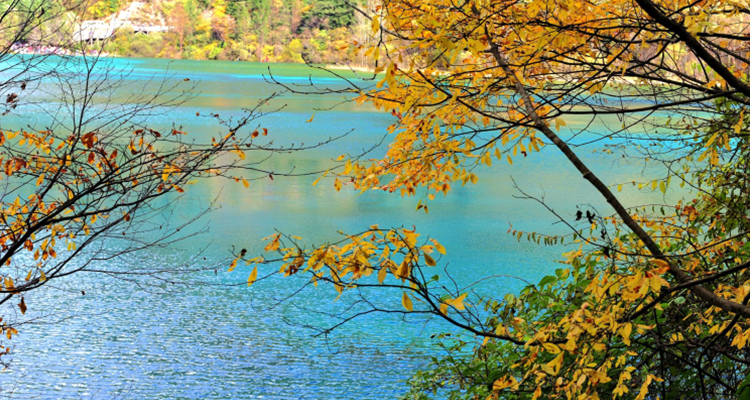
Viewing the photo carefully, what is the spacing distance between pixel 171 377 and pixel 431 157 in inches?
130

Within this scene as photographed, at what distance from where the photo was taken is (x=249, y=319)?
6.00 metres

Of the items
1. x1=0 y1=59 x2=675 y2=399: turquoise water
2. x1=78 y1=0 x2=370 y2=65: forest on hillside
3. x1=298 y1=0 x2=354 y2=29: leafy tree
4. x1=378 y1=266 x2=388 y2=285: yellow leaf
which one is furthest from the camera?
x1=78 y1=0 x2=370 y2=65: forest on hillside

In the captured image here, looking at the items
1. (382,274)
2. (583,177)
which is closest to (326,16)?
(583,177)

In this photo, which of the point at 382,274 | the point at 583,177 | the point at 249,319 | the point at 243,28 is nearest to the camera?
the point at 382,274

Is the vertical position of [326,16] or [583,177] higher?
[326,16]

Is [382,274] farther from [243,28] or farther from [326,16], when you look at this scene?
[243,28]

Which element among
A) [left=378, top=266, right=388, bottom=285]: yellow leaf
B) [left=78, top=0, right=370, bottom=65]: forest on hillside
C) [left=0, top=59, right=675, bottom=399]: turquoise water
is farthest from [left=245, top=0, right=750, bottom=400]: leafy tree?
[left=78, top=0, right=370, bottom=65]: forest on hillside

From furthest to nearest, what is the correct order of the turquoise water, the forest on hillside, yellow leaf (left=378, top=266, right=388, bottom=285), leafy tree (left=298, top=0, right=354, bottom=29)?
the forest on hillside, leafy tree (left=298, top=0, right=354, bottom=29), the turquoise water, yellow leaf (left=378, top=266, right=388, bottom=285)

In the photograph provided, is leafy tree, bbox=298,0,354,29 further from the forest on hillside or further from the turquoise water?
the turquoise water

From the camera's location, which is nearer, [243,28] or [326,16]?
[326,16]

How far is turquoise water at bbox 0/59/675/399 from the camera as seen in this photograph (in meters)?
4.84

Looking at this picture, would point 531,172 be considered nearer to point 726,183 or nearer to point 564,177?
point 564,177

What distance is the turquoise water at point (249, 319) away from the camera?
4836 millimetres

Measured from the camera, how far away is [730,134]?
291cm
